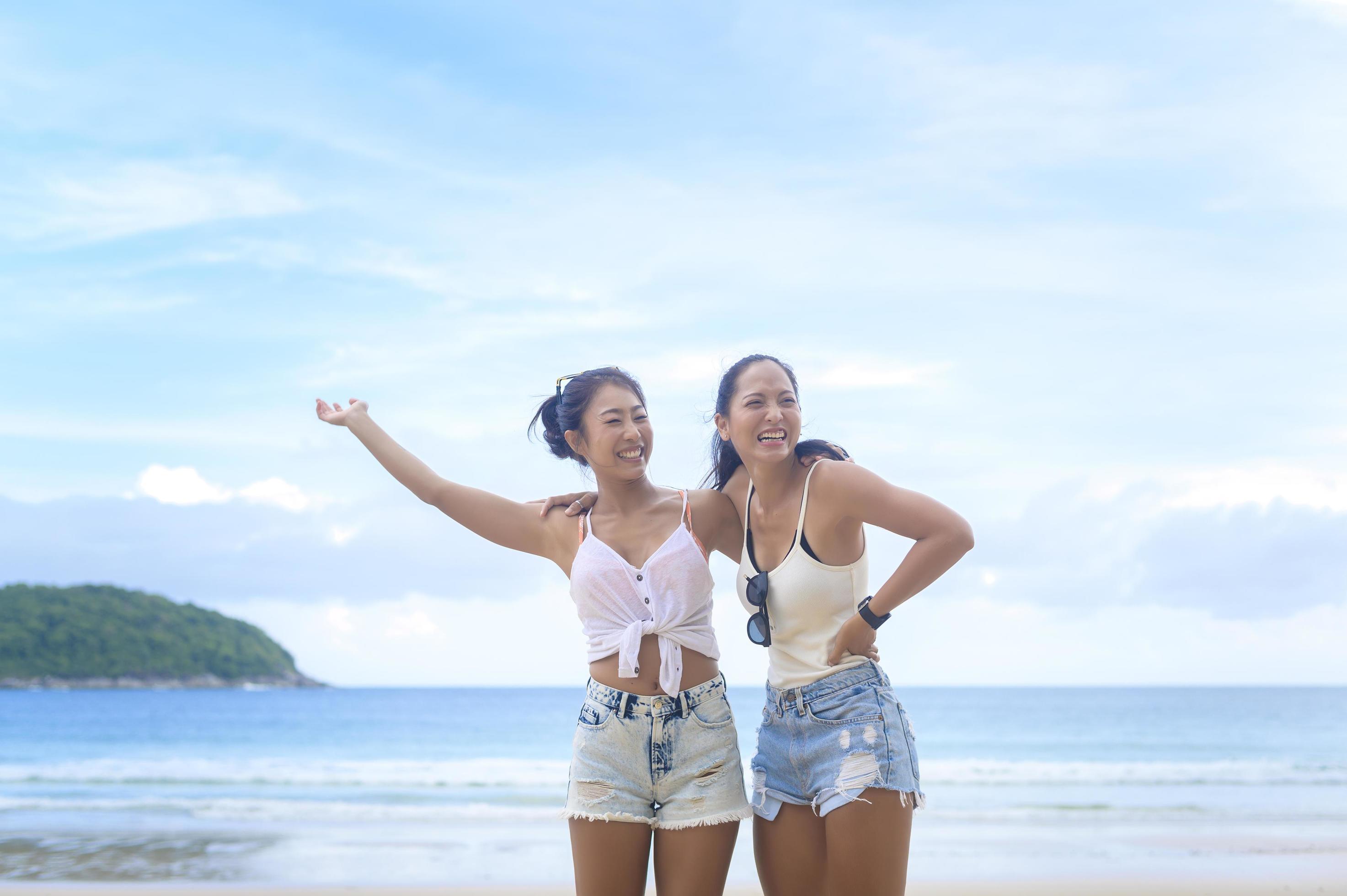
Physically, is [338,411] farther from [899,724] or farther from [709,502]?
[899,724]

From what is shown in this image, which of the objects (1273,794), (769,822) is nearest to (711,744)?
(769,822)

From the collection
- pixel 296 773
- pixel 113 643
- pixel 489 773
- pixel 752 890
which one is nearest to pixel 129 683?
pixel 113 643

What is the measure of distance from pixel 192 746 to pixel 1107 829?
68.4 ft

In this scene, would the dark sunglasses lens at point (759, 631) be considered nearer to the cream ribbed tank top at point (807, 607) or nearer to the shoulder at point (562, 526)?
the cream ribbed tank top at point (807, 607)

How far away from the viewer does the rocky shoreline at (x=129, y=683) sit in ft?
153

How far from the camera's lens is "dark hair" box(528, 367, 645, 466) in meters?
3.27

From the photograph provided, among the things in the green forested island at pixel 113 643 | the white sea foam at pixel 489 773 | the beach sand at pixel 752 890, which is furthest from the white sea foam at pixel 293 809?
the green forested island at pixel 113 643

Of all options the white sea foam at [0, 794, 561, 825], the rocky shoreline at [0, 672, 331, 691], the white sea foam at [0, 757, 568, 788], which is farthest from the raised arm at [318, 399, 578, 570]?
the rocky shoreline at [0, 672, 331, 691]

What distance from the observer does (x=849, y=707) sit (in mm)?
2918

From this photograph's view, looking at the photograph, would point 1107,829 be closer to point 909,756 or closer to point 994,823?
point 994,823

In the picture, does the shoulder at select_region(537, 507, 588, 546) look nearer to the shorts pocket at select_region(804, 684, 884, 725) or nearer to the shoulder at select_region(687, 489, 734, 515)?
the shoulder at select_region(687, 489, 734, 515)

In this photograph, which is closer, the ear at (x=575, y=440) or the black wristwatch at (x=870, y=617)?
the black wristwatch at (x=870, y=617)

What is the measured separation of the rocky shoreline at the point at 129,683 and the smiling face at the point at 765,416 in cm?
5146

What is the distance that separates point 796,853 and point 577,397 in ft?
4.99
